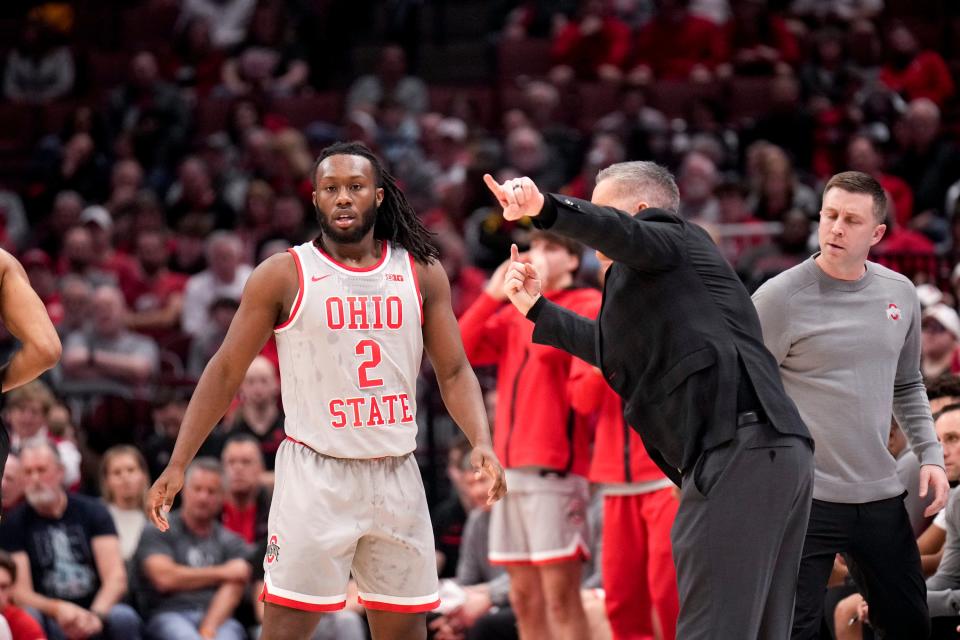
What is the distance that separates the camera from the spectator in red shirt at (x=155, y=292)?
1098 cm

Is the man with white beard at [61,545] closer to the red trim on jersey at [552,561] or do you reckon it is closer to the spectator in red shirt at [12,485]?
the spectator in red shirt at [12,485]

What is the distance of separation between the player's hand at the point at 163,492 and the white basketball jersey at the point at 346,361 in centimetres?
40

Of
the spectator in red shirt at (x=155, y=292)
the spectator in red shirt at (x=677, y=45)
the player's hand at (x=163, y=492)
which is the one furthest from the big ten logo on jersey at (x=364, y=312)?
the spectator in red shirt at (x=677, y=45)

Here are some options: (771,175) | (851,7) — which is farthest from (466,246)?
(851,7)

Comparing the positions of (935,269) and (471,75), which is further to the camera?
(471,75)

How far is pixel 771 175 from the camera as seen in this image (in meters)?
10.3

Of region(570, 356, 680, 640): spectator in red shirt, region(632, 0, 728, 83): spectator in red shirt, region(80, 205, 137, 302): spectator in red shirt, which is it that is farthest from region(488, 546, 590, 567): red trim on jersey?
region(632, 0, 728, 83): spectator in red shirt

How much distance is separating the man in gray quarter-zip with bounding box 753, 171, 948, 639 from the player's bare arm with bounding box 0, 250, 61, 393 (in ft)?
8.02

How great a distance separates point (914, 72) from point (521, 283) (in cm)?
836

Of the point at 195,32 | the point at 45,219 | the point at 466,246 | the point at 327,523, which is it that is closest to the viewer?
the point at 327,523

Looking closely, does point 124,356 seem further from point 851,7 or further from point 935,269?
point 851,7

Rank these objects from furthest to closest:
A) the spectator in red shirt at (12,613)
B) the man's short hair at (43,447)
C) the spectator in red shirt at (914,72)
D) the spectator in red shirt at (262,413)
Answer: the spectator in red shirt at (914,72) < the spectator in red shirt at (262,413) < the man's short hair at (43,447) < the spectator in red shirt at (12,613)

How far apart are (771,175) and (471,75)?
472 cm

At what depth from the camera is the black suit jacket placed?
4215 millimetres
